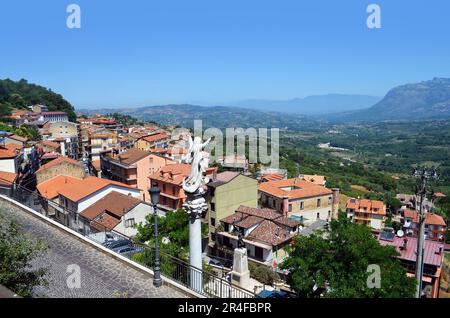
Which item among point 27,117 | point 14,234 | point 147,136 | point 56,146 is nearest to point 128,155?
point 56,146

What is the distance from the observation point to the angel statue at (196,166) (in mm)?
10109

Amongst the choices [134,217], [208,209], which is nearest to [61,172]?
[134,217]

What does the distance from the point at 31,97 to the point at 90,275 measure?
100 m

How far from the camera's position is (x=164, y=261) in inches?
576

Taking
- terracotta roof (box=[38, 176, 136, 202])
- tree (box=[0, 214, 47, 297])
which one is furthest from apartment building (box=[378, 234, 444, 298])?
terracotta roof (box=[38, 176, 136, 202])

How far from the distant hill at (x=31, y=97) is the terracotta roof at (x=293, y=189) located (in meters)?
62.1

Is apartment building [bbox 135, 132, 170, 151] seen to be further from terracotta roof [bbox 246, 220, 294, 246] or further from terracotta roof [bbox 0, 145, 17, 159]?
terracotta roof [bbox 246, 220, 294, 246]

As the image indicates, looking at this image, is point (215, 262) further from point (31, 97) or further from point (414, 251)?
point (31, 97)

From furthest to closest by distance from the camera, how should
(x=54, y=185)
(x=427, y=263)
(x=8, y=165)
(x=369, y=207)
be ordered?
(x=369, y=207)
(x=54, y=185)
(x=8, y=165)
(x=427, y=263)

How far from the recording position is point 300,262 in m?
14.1

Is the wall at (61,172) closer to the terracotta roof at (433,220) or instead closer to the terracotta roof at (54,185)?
the terracotta roof at (54,185)
